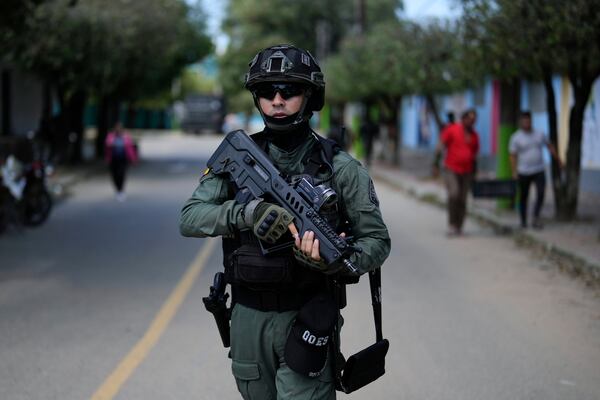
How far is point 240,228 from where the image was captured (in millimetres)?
3182

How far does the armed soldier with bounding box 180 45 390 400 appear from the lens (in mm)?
3180

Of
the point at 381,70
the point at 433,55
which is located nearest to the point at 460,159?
the point at 433,55

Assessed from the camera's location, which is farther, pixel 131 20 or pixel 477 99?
pixel 477 99

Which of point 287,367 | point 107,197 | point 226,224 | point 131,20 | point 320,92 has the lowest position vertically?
point 107,197

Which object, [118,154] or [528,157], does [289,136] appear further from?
[118,154]

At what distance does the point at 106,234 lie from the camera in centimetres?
1366

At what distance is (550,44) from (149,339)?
24.5ft

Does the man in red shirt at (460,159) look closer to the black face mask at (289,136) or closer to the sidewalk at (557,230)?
the sidewalk at (557,230)

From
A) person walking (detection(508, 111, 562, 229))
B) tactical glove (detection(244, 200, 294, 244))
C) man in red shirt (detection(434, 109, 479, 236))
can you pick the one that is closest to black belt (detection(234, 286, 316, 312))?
tactical glove (detection(244, 200, 294, 244))

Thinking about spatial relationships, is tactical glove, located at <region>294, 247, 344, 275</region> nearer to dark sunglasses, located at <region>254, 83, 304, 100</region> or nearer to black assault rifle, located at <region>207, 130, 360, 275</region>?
black assault rifle, located at <region>207, 130, 360, 275</region>

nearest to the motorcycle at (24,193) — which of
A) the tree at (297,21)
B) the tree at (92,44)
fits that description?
the tree at (92,44)

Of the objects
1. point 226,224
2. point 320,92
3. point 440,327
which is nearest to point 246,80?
point 320,92

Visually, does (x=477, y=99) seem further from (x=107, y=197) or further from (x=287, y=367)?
(x=287, y=367)

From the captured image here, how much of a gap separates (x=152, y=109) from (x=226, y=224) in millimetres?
81633
